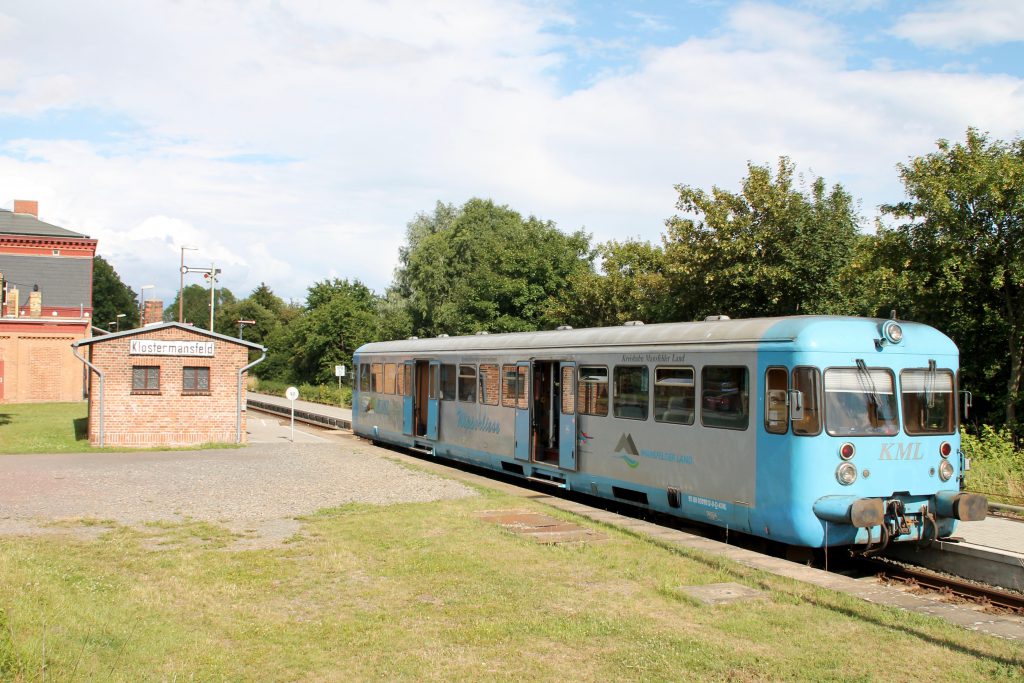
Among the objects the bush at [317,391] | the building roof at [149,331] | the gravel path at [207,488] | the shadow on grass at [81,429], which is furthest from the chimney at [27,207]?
the gravel path at [207,488]

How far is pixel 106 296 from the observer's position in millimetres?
103312

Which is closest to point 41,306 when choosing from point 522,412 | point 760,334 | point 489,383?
point 489,383

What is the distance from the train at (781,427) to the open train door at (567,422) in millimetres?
35

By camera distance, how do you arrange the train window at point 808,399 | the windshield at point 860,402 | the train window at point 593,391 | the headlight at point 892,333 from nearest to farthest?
the train window at point 808,399
the windshield at point 860,402
the headlight at point 892,333
the train window at point 593,391

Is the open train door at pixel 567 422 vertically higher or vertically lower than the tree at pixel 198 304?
lower

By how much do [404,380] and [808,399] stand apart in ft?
44.8

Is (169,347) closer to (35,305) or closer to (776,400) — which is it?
(776,400)

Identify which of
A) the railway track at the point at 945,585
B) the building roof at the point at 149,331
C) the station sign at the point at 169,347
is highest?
the building roof at the point at 149,331

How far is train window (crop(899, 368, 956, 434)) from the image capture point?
1020cm

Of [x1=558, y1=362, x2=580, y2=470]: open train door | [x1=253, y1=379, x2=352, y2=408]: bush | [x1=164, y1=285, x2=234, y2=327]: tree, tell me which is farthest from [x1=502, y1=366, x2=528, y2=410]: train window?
[x1=164, y1=285, x2=234, y2=327]: tree

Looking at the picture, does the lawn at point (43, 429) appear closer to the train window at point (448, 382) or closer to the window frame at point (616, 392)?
the train window at point (448, 382)

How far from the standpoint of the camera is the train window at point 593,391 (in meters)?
13.4

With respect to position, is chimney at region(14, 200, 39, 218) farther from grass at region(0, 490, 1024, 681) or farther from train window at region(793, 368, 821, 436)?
train window at region(793, 368, 821, 436)

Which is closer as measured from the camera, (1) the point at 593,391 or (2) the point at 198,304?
(1) the point at 593,391
